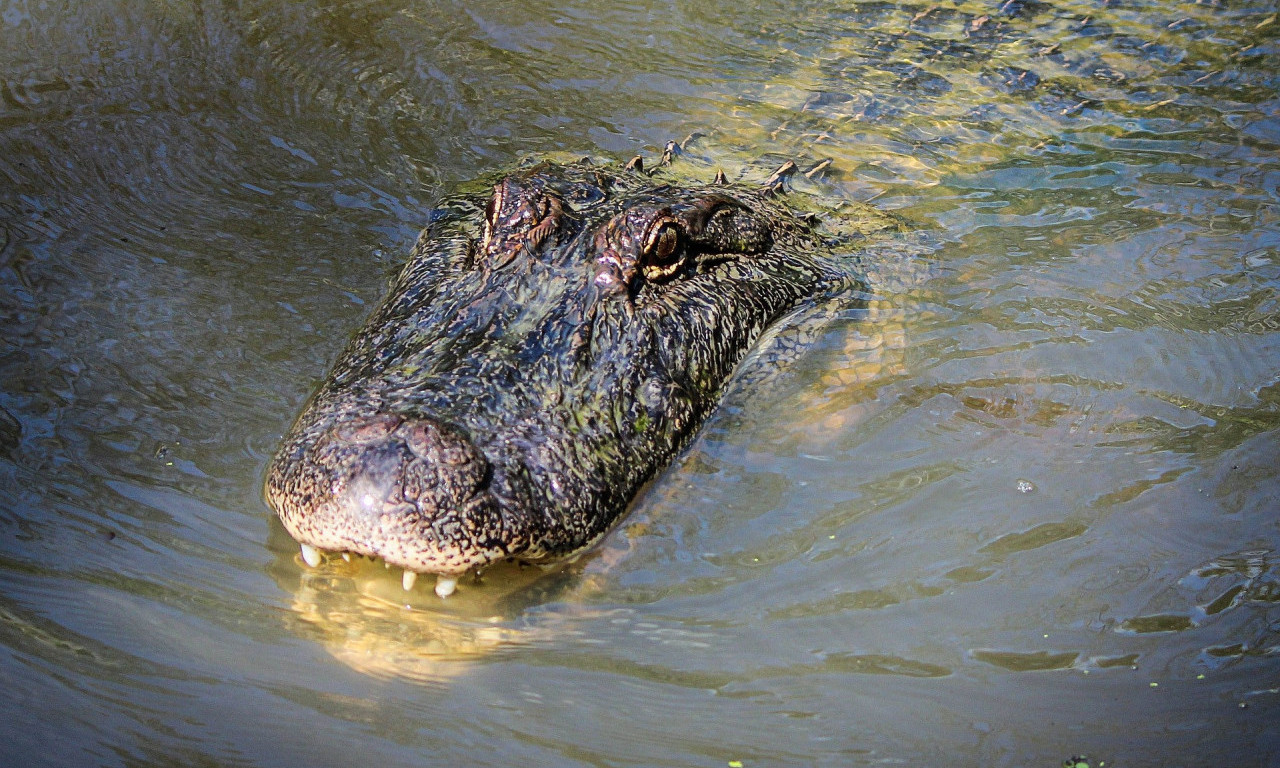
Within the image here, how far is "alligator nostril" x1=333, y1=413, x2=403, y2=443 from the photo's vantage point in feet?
11.0

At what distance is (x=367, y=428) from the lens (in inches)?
133

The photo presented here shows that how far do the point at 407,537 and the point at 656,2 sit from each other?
6.10 m

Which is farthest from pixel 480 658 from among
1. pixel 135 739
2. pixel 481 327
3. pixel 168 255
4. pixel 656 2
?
pixel 656 2

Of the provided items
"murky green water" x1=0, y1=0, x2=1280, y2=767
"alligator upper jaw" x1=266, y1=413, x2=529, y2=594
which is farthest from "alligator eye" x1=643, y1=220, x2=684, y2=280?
"alligator upper jaw" x1=266, y1=413, x2=529, y2=594

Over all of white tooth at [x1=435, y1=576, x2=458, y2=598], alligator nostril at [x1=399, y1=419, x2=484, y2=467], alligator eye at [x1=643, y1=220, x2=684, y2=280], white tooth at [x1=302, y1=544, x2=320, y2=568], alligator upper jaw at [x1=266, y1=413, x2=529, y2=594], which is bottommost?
white tooth at [x1=435, y1=576, x2=458, y2=598]

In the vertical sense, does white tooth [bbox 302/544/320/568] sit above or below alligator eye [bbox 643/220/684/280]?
below

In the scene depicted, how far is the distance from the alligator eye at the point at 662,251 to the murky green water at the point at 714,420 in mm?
668

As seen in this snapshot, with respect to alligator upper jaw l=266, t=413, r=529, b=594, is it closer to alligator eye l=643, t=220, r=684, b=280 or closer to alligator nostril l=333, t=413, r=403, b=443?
alligator nostril l=333, t=413, r=403, b=443

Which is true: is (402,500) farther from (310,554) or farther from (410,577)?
(310,554)

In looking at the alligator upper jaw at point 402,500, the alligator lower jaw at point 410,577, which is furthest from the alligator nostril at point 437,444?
the alligator lower jaw at point 410,577

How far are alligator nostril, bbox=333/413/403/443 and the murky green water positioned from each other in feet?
1.75

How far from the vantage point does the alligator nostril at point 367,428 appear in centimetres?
334

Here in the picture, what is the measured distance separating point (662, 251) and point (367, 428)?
175 centimetres

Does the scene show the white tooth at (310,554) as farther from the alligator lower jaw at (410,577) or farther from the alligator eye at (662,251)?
the alligator eye at (662,251)
